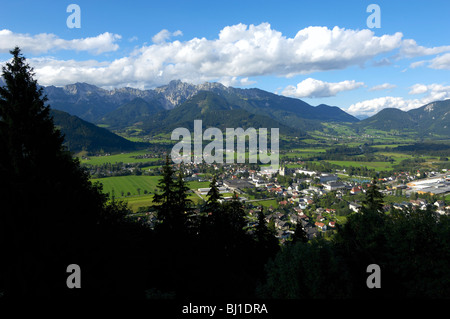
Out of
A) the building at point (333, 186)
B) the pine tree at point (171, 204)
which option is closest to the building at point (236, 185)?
the building at point (333, 186)

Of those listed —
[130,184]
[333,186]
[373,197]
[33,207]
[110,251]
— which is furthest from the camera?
[333,186]

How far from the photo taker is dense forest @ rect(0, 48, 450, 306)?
26.0 feet

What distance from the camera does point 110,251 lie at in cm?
1073

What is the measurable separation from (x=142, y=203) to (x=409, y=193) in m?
64.2

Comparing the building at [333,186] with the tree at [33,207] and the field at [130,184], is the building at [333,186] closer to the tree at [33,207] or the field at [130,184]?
the field at [130,184]

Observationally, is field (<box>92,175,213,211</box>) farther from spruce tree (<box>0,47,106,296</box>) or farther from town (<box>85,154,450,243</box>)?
spruce tree (<box>0,47,106,296</box>)

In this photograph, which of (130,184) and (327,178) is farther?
(327,178)

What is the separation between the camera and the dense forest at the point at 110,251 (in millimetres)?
7922

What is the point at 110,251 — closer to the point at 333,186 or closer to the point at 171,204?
the point at 171,204

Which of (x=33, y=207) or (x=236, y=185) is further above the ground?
(x=33, y=207)

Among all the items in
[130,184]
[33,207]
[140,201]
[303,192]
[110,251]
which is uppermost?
[33,207]

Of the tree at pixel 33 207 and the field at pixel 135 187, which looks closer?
the tree at pixel 33 207

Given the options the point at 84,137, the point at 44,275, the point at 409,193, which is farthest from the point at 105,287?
the point at 84,137

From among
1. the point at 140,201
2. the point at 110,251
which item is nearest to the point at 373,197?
the point at 110,251
